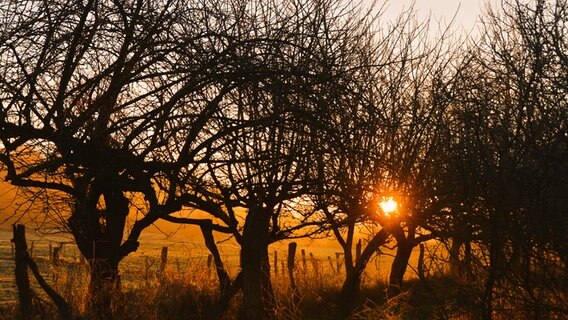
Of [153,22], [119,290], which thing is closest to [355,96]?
[153,22]

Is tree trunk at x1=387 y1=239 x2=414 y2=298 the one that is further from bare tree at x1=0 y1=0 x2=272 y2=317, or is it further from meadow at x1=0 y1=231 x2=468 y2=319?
bare tree at x1=0 y1=0 x2=272 y2=317

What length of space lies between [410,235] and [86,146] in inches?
446

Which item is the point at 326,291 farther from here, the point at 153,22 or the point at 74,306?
the point at 153,22

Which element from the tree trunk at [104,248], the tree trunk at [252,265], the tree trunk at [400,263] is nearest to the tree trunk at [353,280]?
the tree trunk at [400,263]

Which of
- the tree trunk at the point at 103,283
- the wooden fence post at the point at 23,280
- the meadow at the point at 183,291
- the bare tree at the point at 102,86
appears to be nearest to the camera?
the bare tree at the point at 102,86

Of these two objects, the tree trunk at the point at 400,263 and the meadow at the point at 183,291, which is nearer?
the meadow at the point at 183,291

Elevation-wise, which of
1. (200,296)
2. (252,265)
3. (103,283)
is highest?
(252,265)

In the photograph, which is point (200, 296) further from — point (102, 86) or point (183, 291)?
point (102, 86)

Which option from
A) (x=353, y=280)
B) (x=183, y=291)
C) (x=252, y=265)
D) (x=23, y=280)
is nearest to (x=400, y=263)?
(x=353, y=280)

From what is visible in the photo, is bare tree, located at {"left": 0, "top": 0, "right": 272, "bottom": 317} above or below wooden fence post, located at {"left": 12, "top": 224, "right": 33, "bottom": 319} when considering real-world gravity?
above

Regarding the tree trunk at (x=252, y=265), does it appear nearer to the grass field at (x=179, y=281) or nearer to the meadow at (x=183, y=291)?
the meadow at (x=183, y=291)

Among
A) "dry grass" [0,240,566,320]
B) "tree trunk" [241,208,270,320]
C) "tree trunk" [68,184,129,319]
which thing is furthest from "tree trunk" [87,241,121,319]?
"tree trunk" [241,208,270,320]

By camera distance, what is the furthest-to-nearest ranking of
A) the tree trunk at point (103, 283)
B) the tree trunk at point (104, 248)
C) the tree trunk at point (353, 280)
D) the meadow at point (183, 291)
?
the tree trunk at point (353, 280)
the meadow at point (183, 291)
the tree trunk at point (103, 283)
the tree trunk at point (104, 248)

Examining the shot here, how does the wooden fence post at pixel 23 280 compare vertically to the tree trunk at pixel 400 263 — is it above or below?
below
